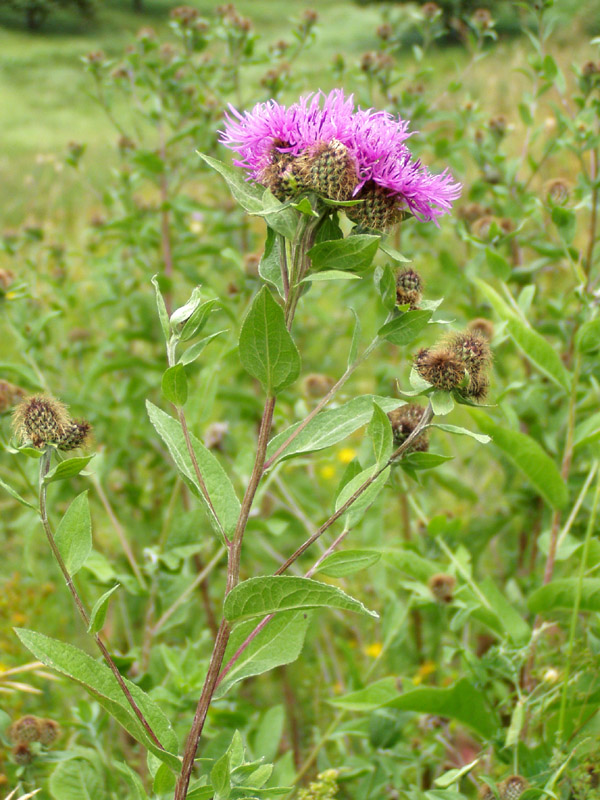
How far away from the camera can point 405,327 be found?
3.99 feet

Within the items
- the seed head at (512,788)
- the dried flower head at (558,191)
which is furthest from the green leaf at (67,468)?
the dried flower head at (558,191)

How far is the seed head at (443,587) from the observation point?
1.80m

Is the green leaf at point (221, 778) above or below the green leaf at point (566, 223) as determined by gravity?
below

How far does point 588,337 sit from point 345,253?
2.97 ft

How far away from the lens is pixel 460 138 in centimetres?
292

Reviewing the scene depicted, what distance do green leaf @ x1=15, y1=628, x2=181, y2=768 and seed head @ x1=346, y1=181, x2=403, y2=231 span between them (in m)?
0.82

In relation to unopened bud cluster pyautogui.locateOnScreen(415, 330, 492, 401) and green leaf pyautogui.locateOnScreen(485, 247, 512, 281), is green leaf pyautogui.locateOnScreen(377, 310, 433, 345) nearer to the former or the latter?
unopened bud cluster pyautogui.locateOnScreen(415, 330, 492, 401)

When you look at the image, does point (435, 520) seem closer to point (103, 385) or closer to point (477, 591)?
point (477, 591)

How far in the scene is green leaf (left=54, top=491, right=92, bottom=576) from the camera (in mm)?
1235

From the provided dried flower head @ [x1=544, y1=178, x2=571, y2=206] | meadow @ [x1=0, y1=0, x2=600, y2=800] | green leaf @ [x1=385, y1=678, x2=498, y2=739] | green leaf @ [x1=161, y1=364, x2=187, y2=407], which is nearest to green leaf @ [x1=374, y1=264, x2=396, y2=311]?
meadow @ [x1=0, y1=0, x2=600, y2=800]

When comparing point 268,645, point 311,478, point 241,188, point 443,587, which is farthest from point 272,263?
point 311,478

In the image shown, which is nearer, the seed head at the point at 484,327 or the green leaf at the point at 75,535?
the green leaf at the point at 75,535

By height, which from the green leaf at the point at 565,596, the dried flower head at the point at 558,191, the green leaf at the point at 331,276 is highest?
the green leaf at the point at 331,276

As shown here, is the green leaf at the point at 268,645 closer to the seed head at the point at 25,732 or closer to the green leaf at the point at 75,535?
the green leaf at the point at 75,535
